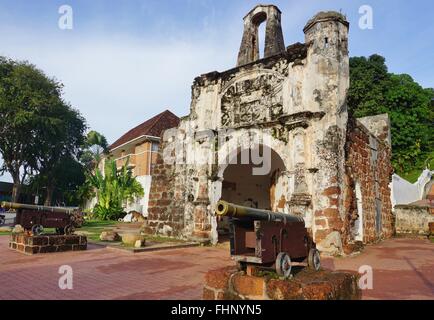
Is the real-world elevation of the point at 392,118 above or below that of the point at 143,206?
above

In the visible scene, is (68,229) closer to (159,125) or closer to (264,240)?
(264,240)

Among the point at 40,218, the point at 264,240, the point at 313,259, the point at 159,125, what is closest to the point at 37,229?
the point at 40,218

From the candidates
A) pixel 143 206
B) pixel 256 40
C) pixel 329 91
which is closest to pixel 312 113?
pixel 329 91

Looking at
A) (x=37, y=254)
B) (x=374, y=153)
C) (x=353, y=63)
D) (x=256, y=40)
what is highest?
(x=353, y=63)

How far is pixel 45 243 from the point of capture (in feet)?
27.4

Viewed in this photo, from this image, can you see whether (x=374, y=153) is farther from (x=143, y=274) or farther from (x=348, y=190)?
(x=143, y=274)

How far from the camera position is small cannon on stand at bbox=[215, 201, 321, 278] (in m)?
3.97

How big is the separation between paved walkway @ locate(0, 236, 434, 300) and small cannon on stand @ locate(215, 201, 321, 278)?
2.94 ft

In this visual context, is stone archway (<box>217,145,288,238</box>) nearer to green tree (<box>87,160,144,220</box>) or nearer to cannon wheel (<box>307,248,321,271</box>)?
cannon wheel (<box>307,248,321,271</box>)

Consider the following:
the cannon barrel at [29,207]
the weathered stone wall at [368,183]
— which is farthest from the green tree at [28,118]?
the weathered stone wall at [368,183]

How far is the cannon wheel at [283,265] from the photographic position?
12.8 feet

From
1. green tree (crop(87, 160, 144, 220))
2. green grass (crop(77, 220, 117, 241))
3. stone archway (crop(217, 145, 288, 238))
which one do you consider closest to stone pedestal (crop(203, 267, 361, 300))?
green grass (crop(77, 220, 117, 241))

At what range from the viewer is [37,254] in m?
8.09
